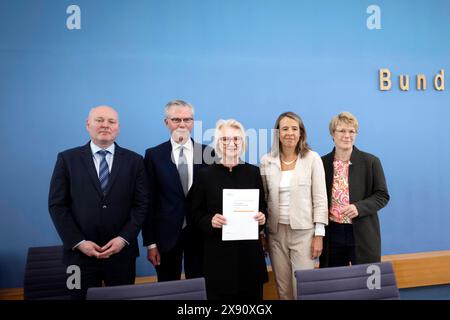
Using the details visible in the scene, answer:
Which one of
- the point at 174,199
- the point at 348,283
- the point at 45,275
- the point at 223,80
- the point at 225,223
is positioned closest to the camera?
the point at 348,283

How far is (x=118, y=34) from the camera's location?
2846 mm

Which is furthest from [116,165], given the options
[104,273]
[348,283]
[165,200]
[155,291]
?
[348,283]

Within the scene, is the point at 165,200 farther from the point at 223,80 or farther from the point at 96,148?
the point at 223,80

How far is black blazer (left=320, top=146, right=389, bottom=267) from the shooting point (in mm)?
2256

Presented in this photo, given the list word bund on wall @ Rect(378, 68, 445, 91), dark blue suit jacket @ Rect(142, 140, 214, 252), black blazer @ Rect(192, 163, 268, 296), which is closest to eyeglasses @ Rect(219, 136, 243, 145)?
black blazer @ Rect(192, 163, 268, 296)

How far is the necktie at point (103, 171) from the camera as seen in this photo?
206 cm

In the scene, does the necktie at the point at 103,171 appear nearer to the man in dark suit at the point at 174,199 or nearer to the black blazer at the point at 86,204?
the black blazer at the point at 86,204

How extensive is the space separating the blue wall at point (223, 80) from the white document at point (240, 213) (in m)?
1.20

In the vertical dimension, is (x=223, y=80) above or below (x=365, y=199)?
above

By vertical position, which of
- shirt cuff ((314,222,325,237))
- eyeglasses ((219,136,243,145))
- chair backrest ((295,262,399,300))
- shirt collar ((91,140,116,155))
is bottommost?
chair backrest ((295,262,399,300))

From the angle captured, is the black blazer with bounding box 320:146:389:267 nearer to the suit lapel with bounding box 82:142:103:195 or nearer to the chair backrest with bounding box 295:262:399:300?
the chair backrest with bounding box 295:262:399:300

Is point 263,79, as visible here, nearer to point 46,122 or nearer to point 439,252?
point 46,122

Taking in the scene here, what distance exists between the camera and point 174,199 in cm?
225

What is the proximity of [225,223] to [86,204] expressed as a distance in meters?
0.82
